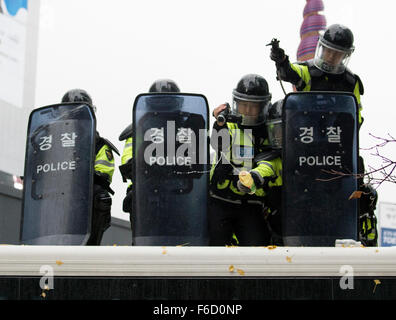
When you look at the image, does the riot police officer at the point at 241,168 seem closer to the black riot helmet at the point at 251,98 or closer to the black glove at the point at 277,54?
the black riot helmet at the point at 251,98

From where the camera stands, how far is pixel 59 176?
4.21 metres

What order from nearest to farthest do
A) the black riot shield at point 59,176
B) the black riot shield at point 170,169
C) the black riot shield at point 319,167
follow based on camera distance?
the black riot shield at point 319,167 → the black riot shield at point 170,169 → the black riot shield at point 59,176

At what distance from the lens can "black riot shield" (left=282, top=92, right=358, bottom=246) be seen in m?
3.81

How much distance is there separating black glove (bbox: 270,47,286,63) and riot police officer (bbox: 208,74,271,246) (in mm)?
171

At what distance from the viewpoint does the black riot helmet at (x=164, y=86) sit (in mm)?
5270

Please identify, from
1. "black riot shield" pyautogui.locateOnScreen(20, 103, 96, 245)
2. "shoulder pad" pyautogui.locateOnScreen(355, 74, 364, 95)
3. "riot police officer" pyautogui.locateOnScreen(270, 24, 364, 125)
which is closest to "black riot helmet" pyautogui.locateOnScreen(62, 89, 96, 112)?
"black riot shield" pyautogui.locateOnScreen(20, 103, 96, 245)

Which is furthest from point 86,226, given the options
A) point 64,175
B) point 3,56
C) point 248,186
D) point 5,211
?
point 3,56

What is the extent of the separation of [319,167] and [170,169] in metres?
0.87

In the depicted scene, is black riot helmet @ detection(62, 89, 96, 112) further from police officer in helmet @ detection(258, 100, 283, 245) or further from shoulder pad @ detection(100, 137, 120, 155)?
police officer in helmet @ detection(258, 100, 283, 245)

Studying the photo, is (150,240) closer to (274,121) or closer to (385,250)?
(274,121)

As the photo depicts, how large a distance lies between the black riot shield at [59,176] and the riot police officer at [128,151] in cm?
39

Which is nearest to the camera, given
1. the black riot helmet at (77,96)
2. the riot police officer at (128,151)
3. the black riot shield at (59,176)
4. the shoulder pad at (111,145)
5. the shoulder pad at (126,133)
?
the black riot shield at (59,176)

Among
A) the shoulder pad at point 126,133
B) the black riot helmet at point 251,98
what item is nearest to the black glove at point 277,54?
the black riot helmet at point 251,98

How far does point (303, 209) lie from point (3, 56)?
11964 mm
